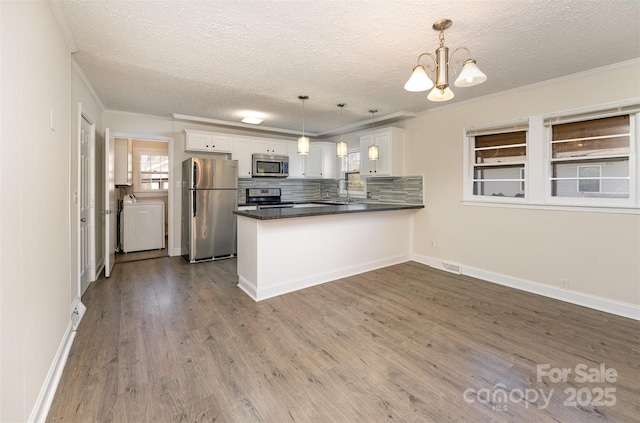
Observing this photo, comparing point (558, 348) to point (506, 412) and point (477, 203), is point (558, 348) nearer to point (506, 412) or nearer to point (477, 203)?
point (506, 412)

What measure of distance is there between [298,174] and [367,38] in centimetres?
396

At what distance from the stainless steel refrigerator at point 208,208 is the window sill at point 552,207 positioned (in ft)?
12.2

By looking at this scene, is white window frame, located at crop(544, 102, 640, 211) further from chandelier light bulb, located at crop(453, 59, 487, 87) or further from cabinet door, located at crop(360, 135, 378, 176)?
cabinet door, located at crop(360, 135, 378, 176)

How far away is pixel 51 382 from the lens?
173cm

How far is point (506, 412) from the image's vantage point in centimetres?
161

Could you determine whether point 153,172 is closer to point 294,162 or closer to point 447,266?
point 294,162

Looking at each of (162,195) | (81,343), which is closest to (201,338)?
(81,343)

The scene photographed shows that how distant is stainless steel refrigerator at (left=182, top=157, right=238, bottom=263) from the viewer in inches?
184

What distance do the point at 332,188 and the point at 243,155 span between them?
2162mm

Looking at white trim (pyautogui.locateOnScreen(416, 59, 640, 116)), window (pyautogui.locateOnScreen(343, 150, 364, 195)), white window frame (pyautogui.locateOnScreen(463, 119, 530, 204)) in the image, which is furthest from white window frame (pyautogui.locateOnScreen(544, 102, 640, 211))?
window (pyautogui.locateOnScreen(343, 150, 364, 195))

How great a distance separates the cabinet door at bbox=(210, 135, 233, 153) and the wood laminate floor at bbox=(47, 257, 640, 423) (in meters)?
2.69

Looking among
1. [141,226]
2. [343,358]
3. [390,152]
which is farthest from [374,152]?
[141,226]

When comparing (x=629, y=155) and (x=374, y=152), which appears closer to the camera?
(x=629, y=155)

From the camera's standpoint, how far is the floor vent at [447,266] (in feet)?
13.8
